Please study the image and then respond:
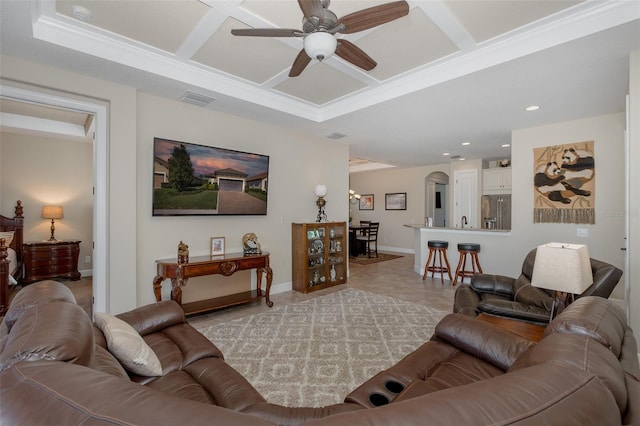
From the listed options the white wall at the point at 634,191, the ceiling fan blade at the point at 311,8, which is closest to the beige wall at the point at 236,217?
the ceiling fan blade at the point at 311,8

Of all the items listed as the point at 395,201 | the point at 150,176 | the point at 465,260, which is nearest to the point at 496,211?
the point at 465,260

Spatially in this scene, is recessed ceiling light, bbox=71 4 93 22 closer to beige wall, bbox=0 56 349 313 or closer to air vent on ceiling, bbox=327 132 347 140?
beige wall, bbox=0 56 349 313

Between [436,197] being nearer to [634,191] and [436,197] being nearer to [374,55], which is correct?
[634,191]

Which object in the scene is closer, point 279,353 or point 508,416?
point 508,416

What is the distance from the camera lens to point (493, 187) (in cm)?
702

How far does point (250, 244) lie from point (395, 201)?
6434mm

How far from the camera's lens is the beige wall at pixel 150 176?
3.09 meters

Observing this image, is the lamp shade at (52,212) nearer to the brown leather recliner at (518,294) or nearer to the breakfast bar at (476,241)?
the brown leather recliner at (518,294)

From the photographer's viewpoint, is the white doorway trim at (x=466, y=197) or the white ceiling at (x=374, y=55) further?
the white doorway trim at (x=466, y=197)

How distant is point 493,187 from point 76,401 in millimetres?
7951

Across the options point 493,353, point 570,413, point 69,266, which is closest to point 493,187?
point 493,353

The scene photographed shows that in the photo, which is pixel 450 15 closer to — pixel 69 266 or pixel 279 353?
pixel 279 353

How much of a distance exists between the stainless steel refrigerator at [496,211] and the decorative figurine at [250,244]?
5506 millimetres

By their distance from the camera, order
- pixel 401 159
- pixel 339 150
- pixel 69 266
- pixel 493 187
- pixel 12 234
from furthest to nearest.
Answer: pixel 401 159 < pixel 493 187 < pixel 339 150 < pixel 69 266 < pixel 12 234
